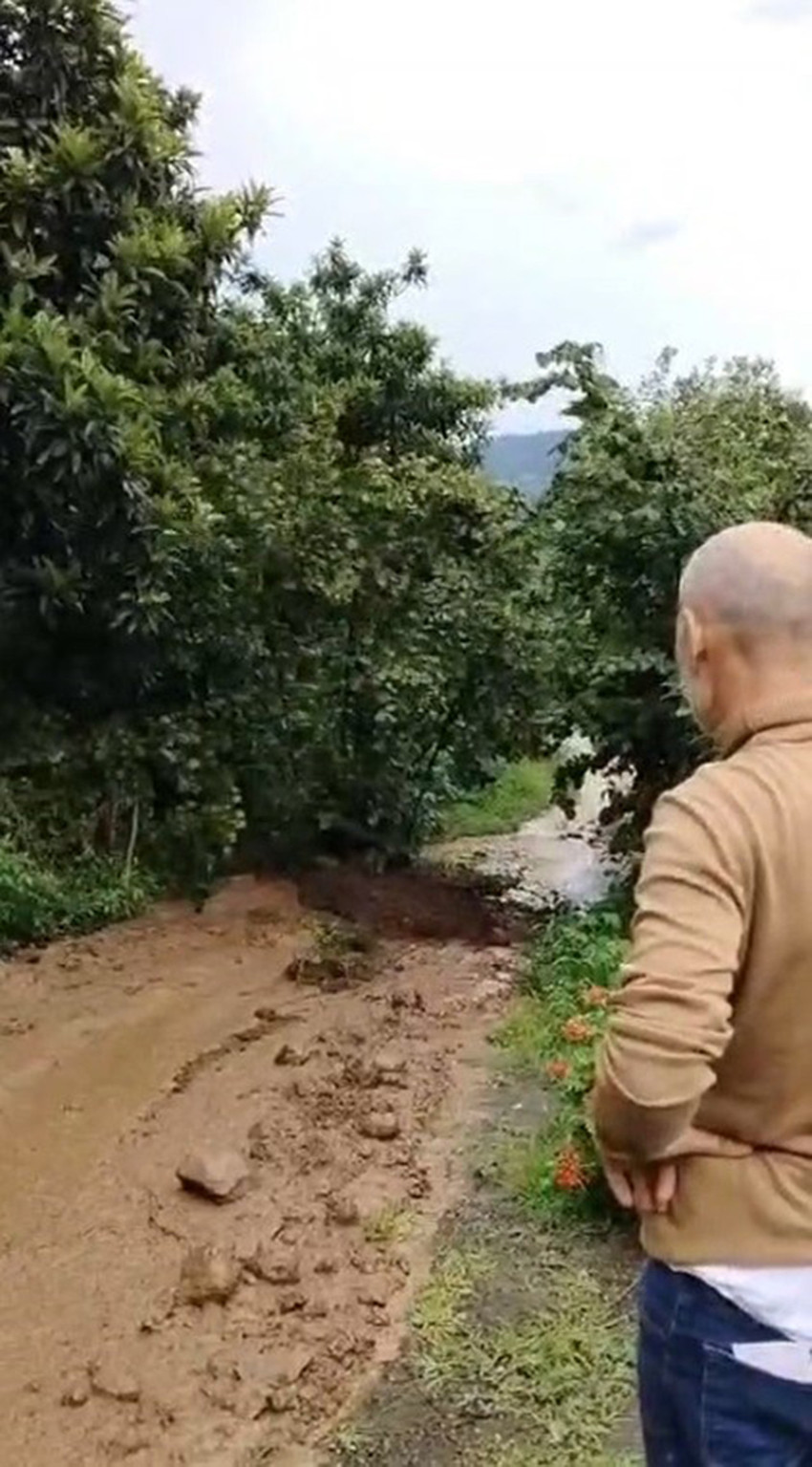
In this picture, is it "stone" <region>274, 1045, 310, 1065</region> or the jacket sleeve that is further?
"stone" <region>274, 1045, 310, 1065</region>

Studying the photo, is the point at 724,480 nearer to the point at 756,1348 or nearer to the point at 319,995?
the point at 319,995

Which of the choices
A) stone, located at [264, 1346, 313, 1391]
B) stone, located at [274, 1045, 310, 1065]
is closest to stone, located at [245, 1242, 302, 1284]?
stone, located at [264, 1346, 313, 1391]

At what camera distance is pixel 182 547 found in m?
7.93

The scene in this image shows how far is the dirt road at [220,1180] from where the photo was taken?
3.81 metres

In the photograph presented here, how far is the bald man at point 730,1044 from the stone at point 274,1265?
2.70m

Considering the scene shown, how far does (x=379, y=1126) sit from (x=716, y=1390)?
380 cm

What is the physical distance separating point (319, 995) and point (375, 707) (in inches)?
95.2

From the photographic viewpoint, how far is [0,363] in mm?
7465

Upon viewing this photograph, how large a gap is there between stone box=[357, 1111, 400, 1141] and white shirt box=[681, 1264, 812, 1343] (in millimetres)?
3778

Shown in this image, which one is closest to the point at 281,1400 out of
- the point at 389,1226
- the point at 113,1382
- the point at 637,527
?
the point at 113,1382

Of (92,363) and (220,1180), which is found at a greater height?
(92,363)

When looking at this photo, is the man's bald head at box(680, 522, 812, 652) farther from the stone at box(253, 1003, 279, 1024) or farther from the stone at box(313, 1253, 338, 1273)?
the stone at box(253, 1003, 279, 1024)

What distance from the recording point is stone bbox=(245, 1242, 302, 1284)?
171 inches

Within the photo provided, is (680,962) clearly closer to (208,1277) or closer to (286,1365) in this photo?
(286,1365)
